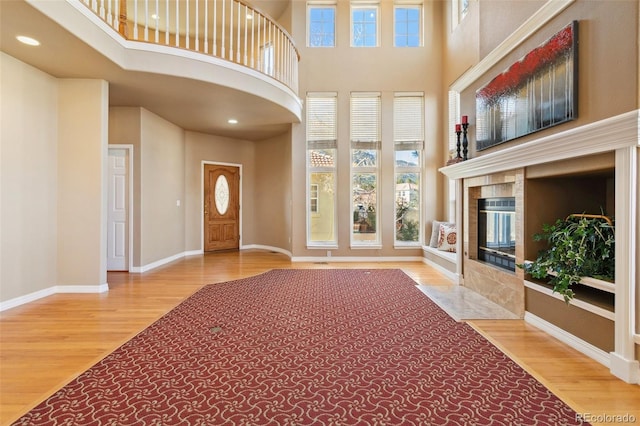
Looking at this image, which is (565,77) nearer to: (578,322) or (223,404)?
(578,322)

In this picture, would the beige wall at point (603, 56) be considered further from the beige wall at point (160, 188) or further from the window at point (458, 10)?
the beige wall at point (160, 188)

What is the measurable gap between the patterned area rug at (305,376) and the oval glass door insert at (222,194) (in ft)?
15.6

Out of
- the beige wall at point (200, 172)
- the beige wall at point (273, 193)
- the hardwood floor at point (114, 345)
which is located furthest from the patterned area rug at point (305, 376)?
the beige wall at point (200, 172)

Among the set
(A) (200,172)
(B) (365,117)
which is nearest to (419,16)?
(B) (365,117)

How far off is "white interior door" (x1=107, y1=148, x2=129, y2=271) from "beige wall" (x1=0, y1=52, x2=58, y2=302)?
1358 millimetres

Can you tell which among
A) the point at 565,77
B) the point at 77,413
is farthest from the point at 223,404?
the point at 565,77

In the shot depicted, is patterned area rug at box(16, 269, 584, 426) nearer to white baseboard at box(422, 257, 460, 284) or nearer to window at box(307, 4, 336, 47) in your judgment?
white baseboard at box(422, 257, 460, 284)

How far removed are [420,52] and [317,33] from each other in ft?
7.20

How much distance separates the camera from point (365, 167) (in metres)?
6.79

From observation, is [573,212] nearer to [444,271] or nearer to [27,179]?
[444,271]

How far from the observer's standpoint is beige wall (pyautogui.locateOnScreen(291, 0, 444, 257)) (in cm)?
670

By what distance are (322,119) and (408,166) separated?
2.06 m

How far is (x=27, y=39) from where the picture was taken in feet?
10.5

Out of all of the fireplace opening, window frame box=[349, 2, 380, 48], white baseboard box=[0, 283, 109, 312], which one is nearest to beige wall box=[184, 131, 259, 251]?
white baseboard box=[0, 283, 109, 312]
